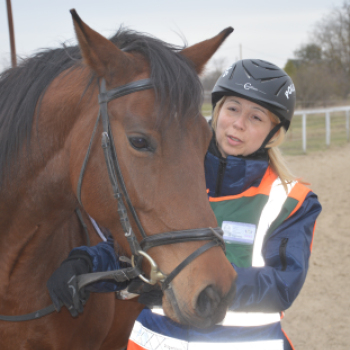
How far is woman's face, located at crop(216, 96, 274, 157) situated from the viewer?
198 centimetres

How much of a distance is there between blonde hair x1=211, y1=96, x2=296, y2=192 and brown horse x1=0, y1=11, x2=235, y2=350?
456 millimetres

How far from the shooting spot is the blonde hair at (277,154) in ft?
6.07

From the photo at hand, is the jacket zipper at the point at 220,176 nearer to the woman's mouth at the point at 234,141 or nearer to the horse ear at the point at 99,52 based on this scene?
the woman's mouth at the point at 234,141

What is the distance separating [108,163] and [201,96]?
51cm

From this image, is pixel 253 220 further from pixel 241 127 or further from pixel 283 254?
pixel 241 127

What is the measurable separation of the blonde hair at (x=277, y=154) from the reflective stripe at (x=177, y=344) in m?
0.70

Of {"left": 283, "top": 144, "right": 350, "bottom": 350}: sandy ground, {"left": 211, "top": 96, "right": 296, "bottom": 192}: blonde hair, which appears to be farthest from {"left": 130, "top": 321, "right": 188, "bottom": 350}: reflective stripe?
{"left": 283, "top": 144, "right": 350, "bottom": 350}: sandy ground

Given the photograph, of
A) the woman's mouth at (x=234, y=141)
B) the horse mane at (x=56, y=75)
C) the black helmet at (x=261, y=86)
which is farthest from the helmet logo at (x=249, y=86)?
the horse mane at (x=56, y=75)

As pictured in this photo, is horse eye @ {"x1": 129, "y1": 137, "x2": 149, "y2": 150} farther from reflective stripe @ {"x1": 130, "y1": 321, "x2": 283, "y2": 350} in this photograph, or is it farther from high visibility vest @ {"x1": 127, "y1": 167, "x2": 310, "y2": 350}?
reflective stripe @ {"x1": 130, "y1": 321, "x2": 283, "y2": 350}

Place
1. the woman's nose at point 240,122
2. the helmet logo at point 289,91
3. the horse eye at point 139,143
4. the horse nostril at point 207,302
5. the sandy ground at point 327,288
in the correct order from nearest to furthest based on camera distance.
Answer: the horse nostril at point 207,302
the horse eye at point 139,143
the woman's nose at point 240,122
the helmet logo at point 289,91
the sandy ground at point 327,288

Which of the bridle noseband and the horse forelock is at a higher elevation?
the horse forelock

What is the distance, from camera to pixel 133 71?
158 cm

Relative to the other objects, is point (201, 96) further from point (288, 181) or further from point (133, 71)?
point (288, 181)

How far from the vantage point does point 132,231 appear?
1522 millimetres
